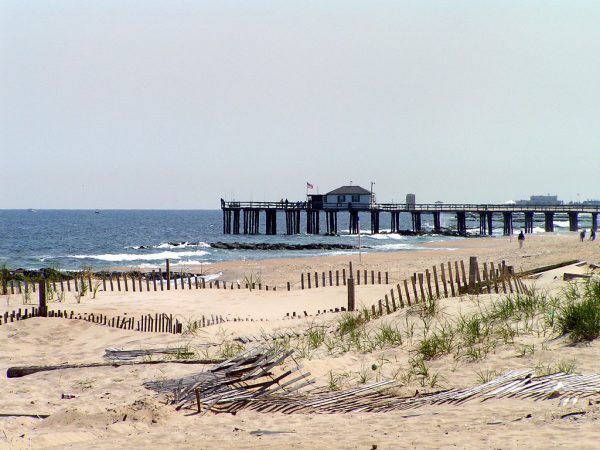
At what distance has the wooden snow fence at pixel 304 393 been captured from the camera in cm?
734

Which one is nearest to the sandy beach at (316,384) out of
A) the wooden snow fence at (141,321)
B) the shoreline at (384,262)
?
the wooden snow fence at (141,321)

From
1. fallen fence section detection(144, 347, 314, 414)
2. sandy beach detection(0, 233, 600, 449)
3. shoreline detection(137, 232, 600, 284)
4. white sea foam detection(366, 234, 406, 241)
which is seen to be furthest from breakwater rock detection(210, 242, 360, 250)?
fallen fence section detection(144, 347, 314, 414)

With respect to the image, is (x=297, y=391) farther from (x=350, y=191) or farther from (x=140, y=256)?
(x=350, y=191)

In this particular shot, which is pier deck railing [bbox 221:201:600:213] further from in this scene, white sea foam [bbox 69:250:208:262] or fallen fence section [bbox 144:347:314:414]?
fallen fence section [bbox 144:347:314:414]

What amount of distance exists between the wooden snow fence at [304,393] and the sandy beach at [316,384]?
194 millimetres

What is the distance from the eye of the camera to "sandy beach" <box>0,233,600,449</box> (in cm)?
612

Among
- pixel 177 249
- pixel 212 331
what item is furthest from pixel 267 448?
pixel 177 249

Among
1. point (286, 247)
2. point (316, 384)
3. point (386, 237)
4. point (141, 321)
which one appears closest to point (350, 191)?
point (386, 237)

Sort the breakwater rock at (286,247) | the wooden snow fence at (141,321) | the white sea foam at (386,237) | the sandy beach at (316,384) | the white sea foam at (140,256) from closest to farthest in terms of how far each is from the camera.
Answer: the sandy beach at (316,384) < the wooden snow fence at (141,321) < the white sea foam at (140,256) < the breakwater rock at (286,247) < the white sea foam at (386,237)

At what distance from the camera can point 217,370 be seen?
9.06 meters

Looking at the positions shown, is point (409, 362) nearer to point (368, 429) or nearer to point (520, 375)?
point (520, 375)

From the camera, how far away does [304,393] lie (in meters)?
8.45

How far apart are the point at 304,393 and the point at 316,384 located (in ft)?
1.20

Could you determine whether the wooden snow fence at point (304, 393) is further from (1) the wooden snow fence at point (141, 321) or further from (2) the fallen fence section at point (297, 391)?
(1) the wooden snow fence at point (141, 321)
